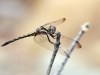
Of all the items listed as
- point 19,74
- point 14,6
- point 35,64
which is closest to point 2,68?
point 19,74

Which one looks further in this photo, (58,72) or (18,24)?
(18,24)

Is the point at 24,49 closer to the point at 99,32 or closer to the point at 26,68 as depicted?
the point at 26,68

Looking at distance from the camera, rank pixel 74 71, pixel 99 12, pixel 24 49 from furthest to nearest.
Result: pixel 99 12 < pixel 24 49 < pixel 74 71

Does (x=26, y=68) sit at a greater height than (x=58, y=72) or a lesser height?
lesser

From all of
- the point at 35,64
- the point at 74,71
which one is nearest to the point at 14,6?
the point at 35,64

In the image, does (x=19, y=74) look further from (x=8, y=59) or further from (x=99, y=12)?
(x=99, y=12)

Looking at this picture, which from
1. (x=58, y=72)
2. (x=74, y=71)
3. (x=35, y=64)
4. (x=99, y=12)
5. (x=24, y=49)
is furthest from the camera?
(x=99, y=12)

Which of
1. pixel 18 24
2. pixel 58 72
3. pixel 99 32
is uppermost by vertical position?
pixel 58 72
